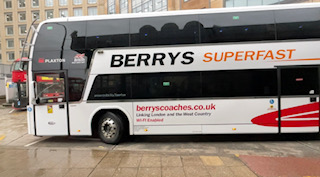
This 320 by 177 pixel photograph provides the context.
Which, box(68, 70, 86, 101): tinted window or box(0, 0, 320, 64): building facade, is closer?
box(68, 70, 86, 101): tinted window

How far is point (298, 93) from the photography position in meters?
5.39

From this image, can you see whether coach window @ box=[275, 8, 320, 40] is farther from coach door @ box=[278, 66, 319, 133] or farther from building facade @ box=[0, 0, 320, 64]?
building facade @ box=[0, 0, 320, 64]

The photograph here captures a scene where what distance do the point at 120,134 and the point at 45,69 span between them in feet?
9.88

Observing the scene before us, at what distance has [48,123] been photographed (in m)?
5.70

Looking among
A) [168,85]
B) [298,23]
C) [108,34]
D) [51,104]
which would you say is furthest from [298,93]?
[51,104]

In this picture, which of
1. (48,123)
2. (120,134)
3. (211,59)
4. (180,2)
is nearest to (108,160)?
(120,134)

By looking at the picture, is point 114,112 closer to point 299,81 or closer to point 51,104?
point 51,104

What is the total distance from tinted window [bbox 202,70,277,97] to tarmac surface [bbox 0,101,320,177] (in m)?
1.59

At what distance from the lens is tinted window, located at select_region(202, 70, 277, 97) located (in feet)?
17.6

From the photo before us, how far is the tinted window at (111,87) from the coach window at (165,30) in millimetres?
1143

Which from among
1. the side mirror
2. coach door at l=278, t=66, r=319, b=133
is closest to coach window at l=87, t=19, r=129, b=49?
Result: the side mirror

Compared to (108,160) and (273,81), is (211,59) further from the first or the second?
(108,160)

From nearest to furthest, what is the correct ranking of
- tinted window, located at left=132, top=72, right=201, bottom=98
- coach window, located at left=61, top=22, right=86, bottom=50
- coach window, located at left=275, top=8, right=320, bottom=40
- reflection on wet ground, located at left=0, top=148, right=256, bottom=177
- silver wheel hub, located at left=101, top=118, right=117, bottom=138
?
reflection on wet ground, located at left=0, top=148, right=256, bottom=177 → coach window, located at left=275, top=8, right=320, bottom=40 → tinted window, located at left=132, top=72, right=201, bottom=98 → coach window, located at left=61, top=22, right=86, bottom=50 → silver wheel hub, located at left=101, top=118, right=117, bottom=138

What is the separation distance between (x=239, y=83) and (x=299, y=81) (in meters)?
1.75
